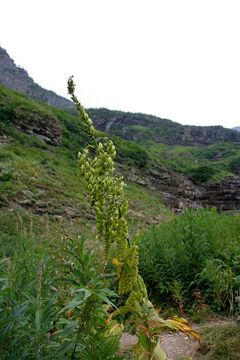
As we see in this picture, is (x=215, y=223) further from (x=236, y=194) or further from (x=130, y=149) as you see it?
(x=236, y=194)

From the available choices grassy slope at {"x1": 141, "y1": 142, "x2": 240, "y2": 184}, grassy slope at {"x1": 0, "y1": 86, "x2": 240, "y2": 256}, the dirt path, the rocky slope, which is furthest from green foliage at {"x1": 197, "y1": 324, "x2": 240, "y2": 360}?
grassy slope at {"x1": 141, "y1": 142, "x2": 240, "y2": 184}

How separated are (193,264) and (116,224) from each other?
362cm

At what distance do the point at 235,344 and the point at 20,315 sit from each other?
2757mm

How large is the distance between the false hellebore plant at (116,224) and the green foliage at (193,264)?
2561 millimetres

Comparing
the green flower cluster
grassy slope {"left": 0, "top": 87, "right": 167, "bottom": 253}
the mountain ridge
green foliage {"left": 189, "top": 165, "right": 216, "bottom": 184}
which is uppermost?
the mountain ridge

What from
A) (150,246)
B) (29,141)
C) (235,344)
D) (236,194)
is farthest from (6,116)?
(236,194)

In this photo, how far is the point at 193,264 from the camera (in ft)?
21.1

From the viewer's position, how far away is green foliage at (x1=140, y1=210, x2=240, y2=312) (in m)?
5.93

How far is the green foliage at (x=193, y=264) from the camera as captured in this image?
593cm

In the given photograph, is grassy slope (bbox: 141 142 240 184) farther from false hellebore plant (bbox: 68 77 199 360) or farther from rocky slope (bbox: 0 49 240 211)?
false hellebore plant (bbox: 68 77 199 360)

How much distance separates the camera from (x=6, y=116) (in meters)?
30.7

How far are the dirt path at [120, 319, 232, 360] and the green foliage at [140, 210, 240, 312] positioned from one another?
0.52m

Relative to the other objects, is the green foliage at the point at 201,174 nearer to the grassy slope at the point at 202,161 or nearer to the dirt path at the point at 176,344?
the grassy slope at the point at 202,161

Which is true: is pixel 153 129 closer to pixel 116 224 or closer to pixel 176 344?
pixel 176 344
